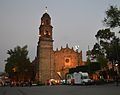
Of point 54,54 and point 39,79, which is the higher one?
point 54,54

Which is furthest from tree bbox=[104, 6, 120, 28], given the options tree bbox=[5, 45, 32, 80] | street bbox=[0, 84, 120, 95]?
tree bbox=[5, 45, 32, 80]

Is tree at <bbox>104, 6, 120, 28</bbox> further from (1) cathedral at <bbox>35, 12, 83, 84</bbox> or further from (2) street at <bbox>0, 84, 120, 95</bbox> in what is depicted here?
(1) cathedral at <bbox>35, 12, 83, 84</bbox>

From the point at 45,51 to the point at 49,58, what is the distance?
3140 millimetres

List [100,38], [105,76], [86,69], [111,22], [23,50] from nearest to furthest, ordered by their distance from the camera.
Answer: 1. [111,22]
2. [100,38]
3. [105,76]
4. [86,69]
5. [23,50]

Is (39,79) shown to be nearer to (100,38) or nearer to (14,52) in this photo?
(14,52)

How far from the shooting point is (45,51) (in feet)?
355

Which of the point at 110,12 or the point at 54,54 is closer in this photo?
the point at 110,12

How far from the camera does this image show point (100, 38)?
72.4 metres

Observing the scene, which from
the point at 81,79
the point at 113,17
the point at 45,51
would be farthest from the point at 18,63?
the point at 113,17

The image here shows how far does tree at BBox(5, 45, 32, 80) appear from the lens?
97.9m

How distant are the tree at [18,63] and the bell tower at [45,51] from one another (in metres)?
6.17

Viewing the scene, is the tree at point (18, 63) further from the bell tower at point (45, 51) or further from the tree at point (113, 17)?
the tree at point (113, 17)

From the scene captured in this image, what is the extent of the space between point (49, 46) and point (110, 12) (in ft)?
200

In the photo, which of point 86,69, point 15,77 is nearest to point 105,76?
point 86,69
